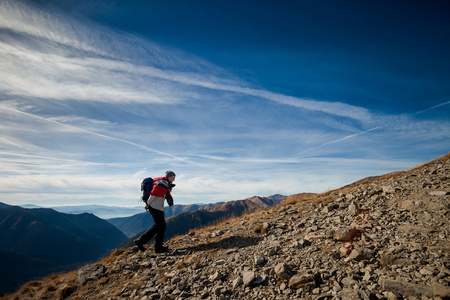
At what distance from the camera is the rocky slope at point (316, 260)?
5.05 meters

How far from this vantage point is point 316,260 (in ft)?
20.7

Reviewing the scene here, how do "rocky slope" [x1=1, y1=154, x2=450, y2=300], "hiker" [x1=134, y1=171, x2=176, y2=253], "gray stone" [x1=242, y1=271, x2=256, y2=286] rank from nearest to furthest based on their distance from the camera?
"rocky slope" [x1=1, y1=154, x2=450, y2=300] → "gray stone" [x1=242, y1=271, x2=256, y2=286] → "hiker" [x1=134, y1=171, x2=176, y2=253]

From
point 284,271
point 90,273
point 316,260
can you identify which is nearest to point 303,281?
point 284,271

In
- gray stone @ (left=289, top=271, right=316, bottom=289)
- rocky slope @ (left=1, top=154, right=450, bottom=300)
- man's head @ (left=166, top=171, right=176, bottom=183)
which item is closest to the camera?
rocky slope @ (left=1, top=154, right=450, bottom=300)

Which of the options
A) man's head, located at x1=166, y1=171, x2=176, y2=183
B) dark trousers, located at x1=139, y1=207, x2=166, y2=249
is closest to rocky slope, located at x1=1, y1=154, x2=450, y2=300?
dark trousers, located at x1=139, y1=207, x2=166, y2=249

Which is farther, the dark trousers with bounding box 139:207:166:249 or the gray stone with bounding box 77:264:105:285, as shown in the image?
the dark trousers with bounding box 139:207:166:249

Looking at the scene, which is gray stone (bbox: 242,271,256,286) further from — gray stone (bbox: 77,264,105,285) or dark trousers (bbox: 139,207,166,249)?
gray stone (bbox: 77,264,105,285)

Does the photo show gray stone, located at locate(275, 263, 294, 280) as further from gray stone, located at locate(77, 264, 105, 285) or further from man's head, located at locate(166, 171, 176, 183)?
gray stone, located at locate(77, 264, 105, 285)

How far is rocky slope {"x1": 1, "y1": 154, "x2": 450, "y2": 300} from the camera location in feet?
16.6

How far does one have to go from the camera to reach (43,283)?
10328mm

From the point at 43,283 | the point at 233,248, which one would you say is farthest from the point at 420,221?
the point at 43,283

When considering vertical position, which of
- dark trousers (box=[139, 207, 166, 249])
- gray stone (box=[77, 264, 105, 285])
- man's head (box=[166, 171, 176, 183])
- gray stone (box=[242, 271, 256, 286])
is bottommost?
gray stone (box=[77, 264, 105, 285])

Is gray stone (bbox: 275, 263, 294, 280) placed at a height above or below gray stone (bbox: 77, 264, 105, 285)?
above

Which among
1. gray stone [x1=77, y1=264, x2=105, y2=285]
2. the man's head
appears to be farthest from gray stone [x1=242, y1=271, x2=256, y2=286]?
gray stone [x1=77, y1=264, x2=105, y2=285]
